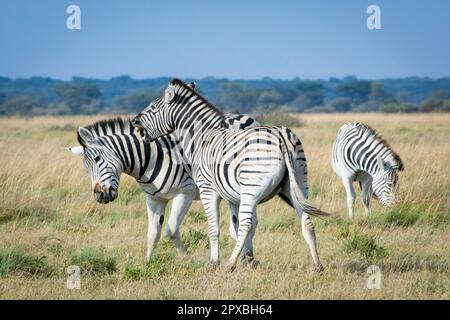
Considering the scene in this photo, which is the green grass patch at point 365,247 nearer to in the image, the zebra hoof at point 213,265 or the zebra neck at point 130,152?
the zebra hoof at point 213,265

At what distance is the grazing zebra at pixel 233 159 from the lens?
20.4 feet

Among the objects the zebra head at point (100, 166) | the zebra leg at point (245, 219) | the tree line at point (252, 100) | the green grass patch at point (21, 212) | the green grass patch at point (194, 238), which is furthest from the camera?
the tree line at point (252, 100)

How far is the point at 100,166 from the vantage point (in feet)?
22.8

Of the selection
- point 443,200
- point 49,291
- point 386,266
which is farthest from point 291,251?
point 443,200

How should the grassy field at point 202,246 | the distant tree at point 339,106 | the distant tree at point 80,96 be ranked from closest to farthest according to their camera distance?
1. the grassy field at point 202,246
2. the distant tree at point 80,96
3. the distant tree at point 339,106

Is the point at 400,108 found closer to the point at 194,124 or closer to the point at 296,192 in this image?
the point at 194,124

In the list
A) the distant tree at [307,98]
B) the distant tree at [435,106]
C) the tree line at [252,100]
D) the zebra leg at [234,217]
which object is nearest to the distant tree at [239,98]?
the tree line at [252,100]

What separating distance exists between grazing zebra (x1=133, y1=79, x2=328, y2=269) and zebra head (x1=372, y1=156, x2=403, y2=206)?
3.13m

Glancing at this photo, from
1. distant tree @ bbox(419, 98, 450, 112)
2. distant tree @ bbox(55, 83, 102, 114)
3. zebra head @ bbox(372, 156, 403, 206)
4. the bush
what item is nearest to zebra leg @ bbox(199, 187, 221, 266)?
zebra head @ bbox(372, 156, 403, 206)

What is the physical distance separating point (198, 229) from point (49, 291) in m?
3.10

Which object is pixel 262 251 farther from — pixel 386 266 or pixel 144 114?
pixel 144 114

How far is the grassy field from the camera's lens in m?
6.10

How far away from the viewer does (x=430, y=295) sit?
19.5ft

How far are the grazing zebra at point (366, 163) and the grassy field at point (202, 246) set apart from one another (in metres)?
0.28
